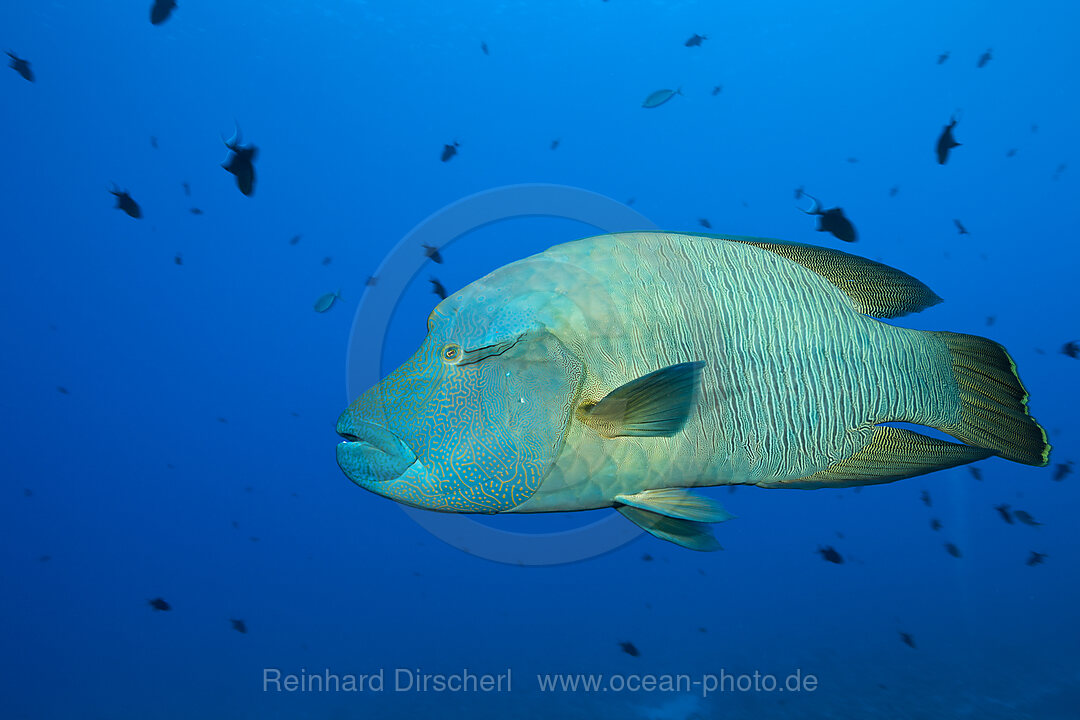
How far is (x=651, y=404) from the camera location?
54.7 inches

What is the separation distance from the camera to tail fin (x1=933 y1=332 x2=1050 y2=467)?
1.75 metres

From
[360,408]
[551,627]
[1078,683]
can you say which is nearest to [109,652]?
[551,627]

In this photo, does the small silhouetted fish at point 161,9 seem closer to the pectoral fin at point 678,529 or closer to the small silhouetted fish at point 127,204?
the small silhouetted fish at point 127,204

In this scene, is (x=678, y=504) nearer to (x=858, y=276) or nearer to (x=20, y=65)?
(x=858, y=276)

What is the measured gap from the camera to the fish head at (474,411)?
1.46 meters

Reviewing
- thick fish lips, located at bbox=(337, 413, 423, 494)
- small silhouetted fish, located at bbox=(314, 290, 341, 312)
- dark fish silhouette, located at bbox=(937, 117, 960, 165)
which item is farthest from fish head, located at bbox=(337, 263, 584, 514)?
small silhouetted fish, located at bbox=(314, 290, 341, 312)

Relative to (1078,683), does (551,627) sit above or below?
above

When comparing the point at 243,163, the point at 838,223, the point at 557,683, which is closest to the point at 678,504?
the point at 838,223

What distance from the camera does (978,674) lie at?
48.5ft

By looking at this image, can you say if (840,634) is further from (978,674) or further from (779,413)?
(779,413)

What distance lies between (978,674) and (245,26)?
106 feet

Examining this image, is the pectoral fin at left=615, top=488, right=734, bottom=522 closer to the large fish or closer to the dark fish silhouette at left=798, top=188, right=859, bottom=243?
the large fish

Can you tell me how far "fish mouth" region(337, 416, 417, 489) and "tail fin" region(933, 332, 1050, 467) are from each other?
1699 millimetres

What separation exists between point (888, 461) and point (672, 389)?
892 mm
